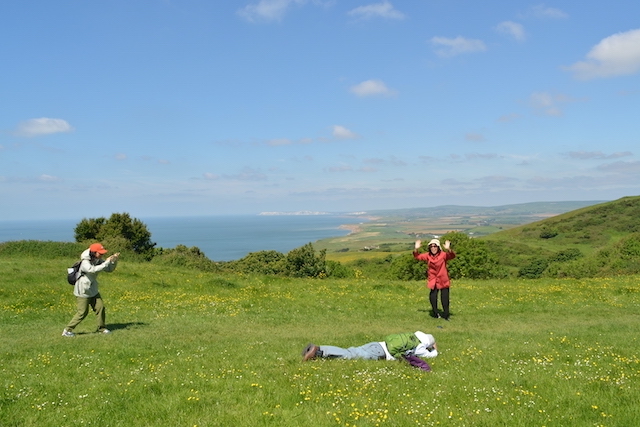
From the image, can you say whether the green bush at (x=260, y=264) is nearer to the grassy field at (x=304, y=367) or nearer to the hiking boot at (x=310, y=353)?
the grassy field at (x=304, y=367)

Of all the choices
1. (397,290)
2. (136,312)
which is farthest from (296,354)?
(397,290)

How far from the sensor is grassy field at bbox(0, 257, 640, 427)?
7469 mm

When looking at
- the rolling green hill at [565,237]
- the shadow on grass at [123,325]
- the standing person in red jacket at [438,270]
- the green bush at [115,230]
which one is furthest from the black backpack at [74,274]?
the rolling green hill at [565,237]

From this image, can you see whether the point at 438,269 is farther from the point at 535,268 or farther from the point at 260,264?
the point at 535,268

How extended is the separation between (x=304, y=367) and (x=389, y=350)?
2386 mm

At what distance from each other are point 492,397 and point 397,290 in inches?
731

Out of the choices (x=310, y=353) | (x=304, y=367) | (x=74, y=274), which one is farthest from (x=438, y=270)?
(x=74, y=274)

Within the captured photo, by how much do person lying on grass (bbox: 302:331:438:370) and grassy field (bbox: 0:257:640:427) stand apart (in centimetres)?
46

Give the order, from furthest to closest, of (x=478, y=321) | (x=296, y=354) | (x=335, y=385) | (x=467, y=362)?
(x=478, y=321), (x=296, y=354), (x=467, y=362), (x=335, y=385)

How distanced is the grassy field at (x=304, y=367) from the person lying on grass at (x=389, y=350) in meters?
0.46

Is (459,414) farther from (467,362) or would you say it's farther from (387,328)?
(387,328)

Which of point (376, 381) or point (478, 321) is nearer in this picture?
point (376, 381)

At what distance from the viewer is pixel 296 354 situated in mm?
11555

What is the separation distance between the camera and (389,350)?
11.3 metres
